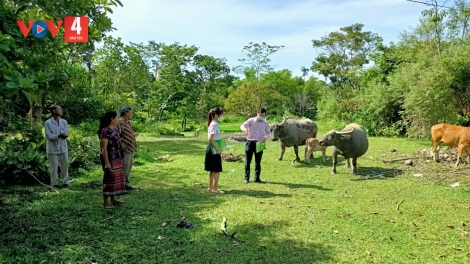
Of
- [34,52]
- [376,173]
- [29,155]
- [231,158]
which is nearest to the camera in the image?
[34,52]

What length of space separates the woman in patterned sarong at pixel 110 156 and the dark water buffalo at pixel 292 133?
18.9 ft

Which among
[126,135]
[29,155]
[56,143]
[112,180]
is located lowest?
[112,180]

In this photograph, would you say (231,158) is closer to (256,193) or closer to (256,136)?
(256,136)

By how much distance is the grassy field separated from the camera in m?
4.41

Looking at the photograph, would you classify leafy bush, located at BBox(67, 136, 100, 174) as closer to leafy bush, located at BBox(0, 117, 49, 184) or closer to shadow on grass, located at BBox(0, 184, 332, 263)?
leafy bush, located at BBox(0, 117, 49, 184)

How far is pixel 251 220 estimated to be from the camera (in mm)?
5633

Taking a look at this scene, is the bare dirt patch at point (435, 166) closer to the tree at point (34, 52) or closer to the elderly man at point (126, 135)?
the elderly man at point (126, 135)

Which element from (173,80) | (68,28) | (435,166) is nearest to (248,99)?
(173,80)

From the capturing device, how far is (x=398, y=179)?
8.62 meters

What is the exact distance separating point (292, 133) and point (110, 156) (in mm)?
6426

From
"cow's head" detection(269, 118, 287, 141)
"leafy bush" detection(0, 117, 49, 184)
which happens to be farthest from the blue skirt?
"cow's head" detection(269, 118, 287, 141)

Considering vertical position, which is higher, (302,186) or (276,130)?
(276,130)

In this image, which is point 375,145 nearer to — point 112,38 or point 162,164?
point 162,164

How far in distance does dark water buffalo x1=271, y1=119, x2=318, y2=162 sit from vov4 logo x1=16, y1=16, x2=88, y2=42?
274 inches
